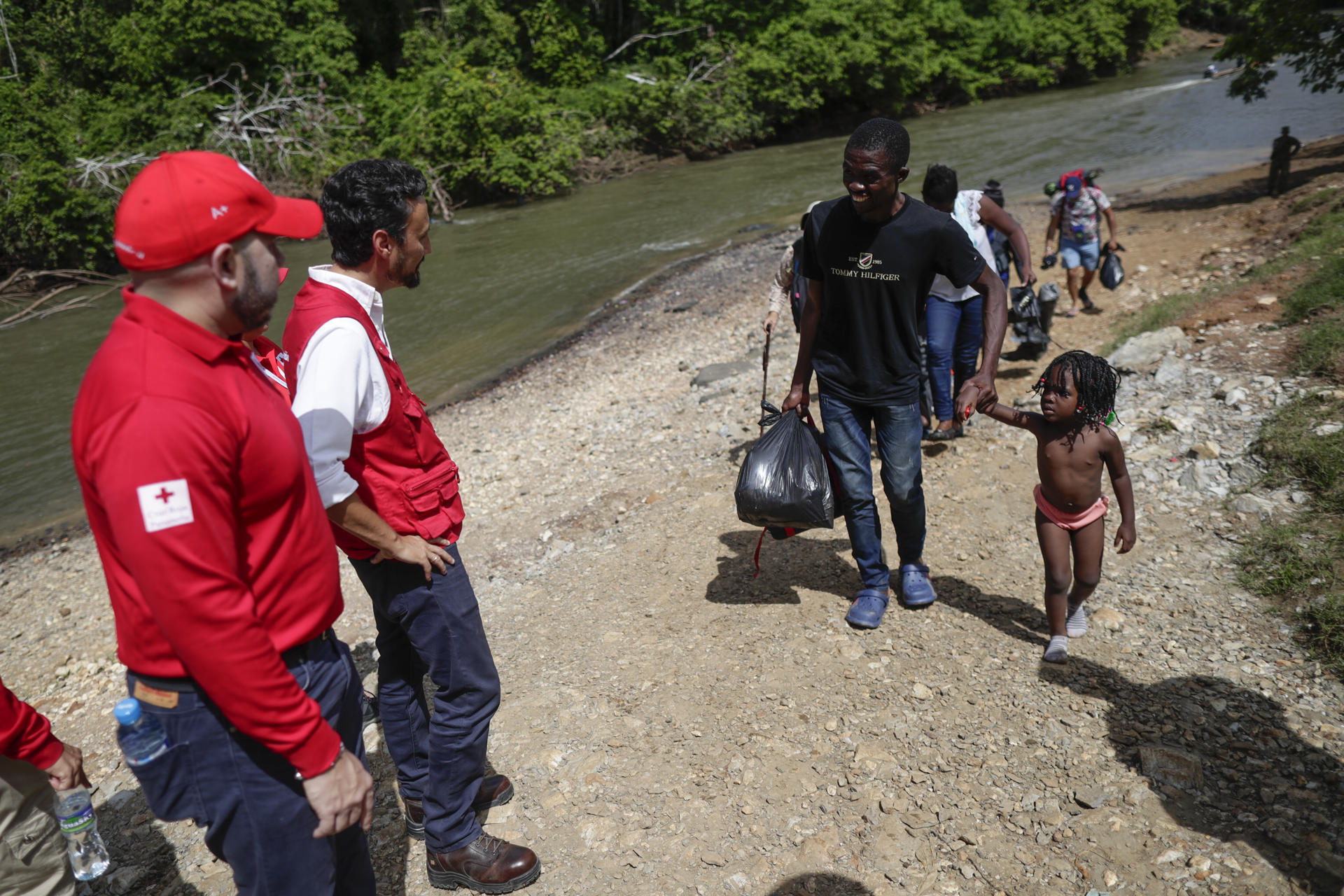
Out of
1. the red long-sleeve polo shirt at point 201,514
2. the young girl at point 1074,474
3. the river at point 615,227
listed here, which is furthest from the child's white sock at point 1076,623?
the river at point 615,227

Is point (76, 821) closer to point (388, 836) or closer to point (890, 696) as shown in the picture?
point (388, 836)

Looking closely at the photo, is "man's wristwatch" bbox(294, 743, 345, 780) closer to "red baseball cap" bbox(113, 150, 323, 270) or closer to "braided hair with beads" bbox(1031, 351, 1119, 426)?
"red baseball cap" bbox(113, 150, 323, 270)

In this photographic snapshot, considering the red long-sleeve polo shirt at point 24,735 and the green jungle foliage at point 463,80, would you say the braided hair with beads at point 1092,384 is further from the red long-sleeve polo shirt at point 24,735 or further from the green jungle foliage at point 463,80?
the green jungle foliage at point 463,80

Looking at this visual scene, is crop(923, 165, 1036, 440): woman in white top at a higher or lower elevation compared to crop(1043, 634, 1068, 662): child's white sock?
higher

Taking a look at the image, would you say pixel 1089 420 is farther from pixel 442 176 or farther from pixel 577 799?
pixel 442 176

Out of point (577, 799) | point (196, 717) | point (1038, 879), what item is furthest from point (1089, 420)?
point (196, 717)

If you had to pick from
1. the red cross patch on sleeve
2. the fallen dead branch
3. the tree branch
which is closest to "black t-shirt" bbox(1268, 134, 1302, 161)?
the red cross patch on sleeve

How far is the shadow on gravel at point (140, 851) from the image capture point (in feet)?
9.82

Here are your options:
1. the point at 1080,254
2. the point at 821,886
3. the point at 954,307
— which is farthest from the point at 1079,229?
the point at 821,886

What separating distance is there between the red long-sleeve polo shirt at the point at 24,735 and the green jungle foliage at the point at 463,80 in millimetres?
20378

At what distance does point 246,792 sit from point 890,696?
245 centimetres

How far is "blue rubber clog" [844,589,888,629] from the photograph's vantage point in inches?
151

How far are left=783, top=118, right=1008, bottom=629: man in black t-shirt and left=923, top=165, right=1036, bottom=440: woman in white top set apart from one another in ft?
5.21

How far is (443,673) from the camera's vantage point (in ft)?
8.16
